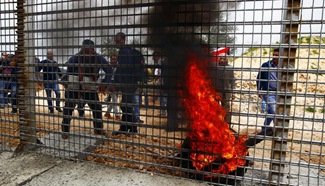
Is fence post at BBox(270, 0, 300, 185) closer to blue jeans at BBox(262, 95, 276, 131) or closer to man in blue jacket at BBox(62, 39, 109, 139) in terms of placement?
blue jeans at BBox(262, 95, 276, 131)

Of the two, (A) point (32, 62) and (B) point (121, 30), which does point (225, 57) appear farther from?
(A) point (32, 62)

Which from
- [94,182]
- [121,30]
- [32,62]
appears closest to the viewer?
[94,182]

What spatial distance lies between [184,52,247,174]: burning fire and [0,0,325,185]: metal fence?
0.04ft

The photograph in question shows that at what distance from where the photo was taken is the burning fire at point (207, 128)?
3086 millimetres

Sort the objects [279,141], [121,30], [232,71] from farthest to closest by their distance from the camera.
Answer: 1. [121,30]
2. [232,71]
3. [279,141]

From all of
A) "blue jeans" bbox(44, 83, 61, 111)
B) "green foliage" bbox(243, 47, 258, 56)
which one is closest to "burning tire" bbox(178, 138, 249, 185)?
"green foliage" bbox(243, 47, 258, 56)

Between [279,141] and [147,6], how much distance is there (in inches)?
92.6

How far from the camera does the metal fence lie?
2.78 metres

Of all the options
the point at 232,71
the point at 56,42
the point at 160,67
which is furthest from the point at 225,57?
the point at 56,42

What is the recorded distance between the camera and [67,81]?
154 inches

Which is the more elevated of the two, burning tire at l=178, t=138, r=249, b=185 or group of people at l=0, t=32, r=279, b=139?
group of people at l=0, t=32, r=279, b=139

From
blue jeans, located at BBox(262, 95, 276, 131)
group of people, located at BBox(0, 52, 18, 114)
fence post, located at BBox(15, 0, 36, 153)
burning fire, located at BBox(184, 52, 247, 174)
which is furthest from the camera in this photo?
group of people, located at BBox(0, 52, 18, 114)

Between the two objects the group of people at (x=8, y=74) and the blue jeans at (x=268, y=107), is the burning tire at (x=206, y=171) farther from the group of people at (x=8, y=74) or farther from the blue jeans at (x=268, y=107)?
the group of people at (x=8, y=74)

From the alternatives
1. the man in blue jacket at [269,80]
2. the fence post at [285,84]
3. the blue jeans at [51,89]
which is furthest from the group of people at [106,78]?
the fence post at [285,84]
